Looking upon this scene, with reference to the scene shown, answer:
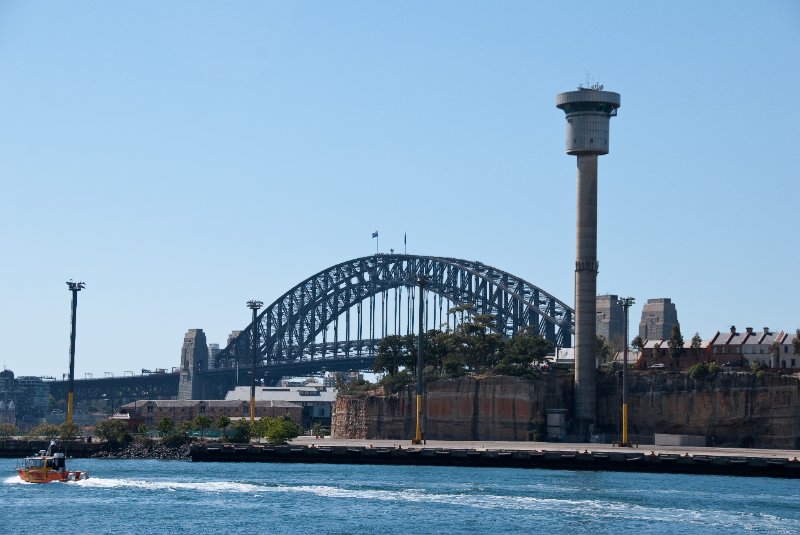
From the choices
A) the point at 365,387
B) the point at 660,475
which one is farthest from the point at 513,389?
the point at 660,475

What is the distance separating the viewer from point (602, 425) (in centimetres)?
15738

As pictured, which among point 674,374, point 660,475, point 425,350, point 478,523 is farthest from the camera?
point 425,350

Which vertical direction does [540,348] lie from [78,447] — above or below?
above

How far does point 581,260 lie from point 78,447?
184 feet

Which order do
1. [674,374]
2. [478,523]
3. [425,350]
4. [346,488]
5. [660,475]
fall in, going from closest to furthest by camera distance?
[478,523]
[346,488]
[660,475]
[674,374]
[425,350]

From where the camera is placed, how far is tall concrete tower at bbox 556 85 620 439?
156m

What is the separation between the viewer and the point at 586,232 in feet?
515

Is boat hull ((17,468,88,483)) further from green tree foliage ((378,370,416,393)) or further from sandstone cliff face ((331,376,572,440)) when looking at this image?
green tree foliage ((378,370,416,393))

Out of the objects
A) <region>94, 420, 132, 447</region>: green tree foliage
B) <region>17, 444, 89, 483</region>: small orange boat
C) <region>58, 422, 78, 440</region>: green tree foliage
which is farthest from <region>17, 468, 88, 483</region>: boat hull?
<region>58, 422, 78, 440</region>: green tree foliage

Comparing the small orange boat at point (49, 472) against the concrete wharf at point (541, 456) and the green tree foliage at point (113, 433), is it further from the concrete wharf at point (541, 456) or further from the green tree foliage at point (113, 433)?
the green tree foliage at point (113, 433)

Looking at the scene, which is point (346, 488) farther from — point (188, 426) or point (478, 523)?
point (188, 426)

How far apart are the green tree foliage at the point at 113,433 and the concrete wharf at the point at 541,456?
12.4m

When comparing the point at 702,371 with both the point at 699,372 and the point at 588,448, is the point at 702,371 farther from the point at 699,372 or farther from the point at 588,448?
the point at 588,448

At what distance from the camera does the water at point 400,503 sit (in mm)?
80500
